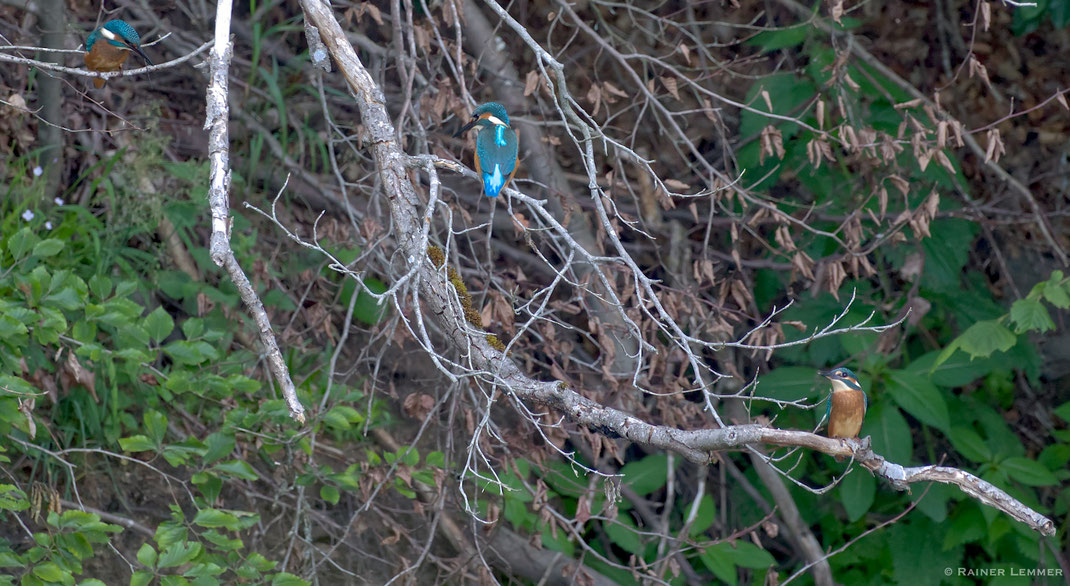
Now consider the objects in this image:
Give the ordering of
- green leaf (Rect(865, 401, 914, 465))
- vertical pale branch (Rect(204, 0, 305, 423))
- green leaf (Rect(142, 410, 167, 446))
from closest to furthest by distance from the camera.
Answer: vertical pale branch (Rect(204, 0, 305, 423))
green leaf (Rect(142, 410, 167, 446))
green leaf (Rect(865, 401, 914, 465))

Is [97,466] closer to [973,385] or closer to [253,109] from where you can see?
[253,109]

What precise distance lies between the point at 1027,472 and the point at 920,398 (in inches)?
25.7

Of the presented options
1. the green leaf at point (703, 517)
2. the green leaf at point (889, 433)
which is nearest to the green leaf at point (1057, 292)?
the green leaf at point (889, 433)

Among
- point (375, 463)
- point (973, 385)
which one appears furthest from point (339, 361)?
point (973, 385)

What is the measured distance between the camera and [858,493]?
410cm

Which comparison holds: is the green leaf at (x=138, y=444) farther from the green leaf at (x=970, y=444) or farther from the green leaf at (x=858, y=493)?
the green leaf at (x=970, y=444)

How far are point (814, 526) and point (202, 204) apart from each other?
3451mm

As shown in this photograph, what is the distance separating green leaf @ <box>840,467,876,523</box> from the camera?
13.3 ft

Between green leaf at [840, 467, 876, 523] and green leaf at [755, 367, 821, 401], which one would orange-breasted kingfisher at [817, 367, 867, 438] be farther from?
green leaf at [840, 467, 876, 523]

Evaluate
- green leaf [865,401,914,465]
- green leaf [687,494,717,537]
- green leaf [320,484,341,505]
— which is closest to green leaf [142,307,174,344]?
green leaf [320,484,341,505]

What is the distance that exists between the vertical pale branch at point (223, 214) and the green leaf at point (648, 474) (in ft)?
8.19

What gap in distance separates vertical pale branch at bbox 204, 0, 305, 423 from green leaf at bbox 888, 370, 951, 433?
9.41 ft

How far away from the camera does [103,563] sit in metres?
3.57

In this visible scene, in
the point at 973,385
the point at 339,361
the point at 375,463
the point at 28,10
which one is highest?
the point at 28,10
